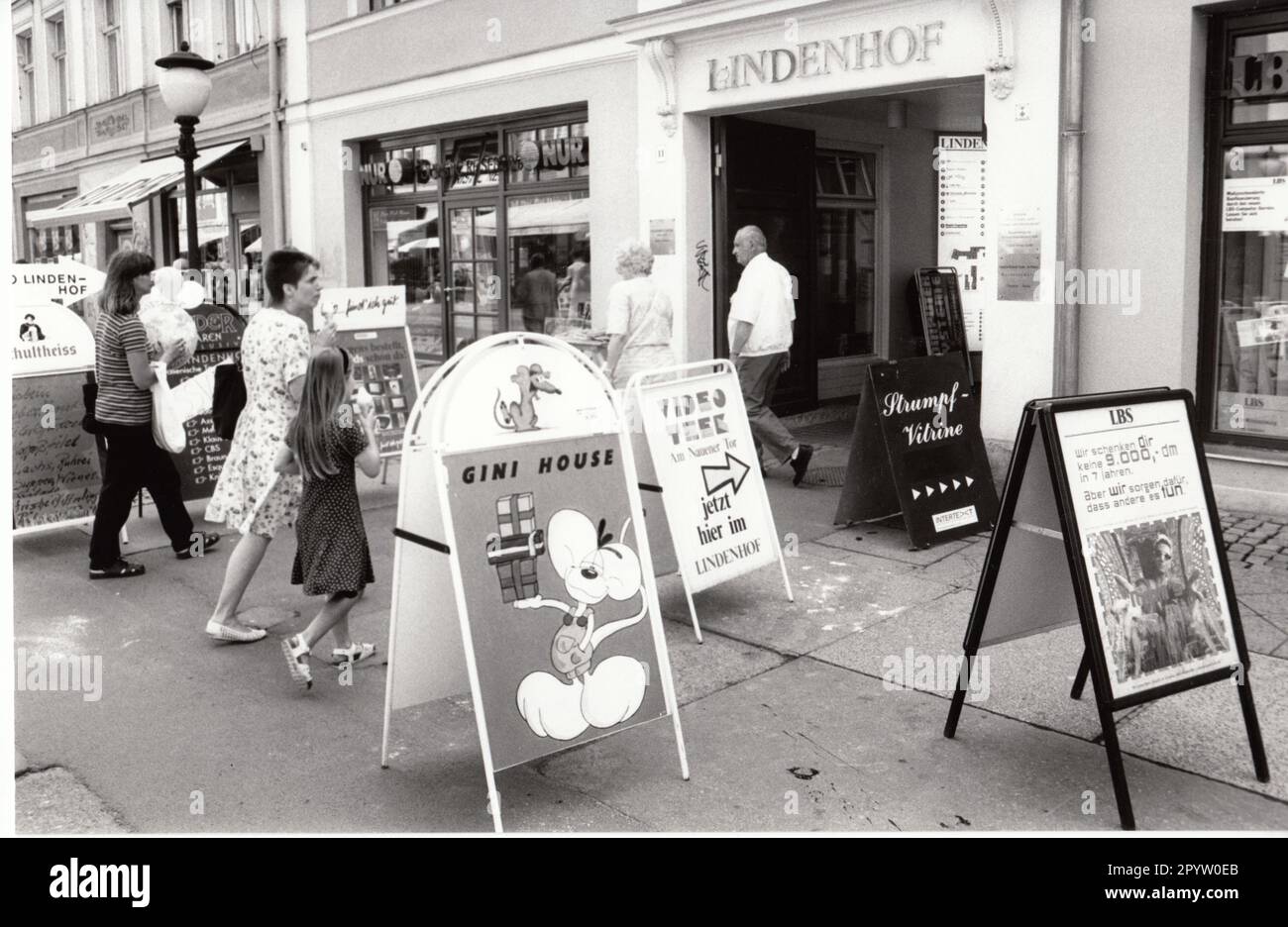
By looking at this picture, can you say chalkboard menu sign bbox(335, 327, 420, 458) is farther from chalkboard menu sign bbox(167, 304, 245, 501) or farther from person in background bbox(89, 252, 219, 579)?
person in background bbox(89, 252, 219, 579)

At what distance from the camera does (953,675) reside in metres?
4.75

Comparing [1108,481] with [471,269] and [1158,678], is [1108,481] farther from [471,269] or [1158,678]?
[471,269]

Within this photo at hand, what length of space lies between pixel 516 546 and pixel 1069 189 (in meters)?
5.34

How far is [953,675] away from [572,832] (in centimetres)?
187

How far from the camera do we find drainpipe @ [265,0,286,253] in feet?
48.4

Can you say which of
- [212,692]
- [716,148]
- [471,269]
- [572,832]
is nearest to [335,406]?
[212,692]

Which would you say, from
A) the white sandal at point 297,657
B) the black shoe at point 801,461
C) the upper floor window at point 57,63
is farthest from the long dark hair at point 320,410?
the upper floor window at point 57,63

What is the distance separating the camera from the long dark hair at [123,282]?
20.3 ft

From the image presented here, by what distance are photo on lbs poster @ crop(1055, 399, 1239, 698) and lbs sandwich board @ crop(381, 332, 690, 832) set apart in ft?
4.43

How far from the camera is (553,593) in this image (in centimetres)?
372

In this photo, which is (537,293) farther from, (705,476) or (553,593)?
(553,593)

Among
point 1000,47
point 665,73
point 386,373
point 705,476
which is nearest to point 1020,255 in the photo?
point 1000,47

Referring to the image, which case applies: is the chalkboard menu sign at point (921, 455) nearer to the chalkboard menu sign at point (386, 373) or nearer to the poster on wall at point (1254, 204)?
the poster on wall at point (1254, 204)

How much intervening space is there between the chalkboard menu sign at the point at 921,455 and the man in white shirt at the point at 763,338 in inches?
59.7
